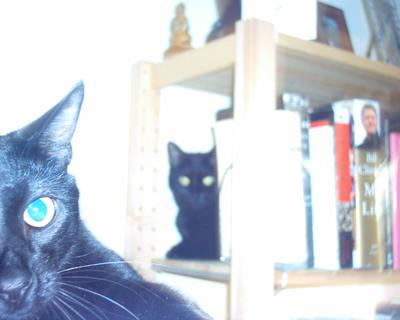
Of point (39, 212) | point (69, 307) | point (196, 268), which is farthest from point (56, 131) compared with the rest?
point (196, 268)

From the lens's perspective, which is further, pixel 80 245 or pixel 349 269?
pixel 349 269

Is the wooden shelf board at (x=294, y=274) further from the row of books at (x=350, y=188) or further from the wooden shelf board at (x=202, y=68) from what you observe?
the wooden shelf board at (x=202, y=68)

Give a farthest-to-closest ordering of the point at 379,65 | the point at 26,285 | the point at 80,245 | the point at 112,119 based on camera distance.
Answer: the point at 379,65, the point at 112,119, the point at 80,245, the point at 26,285

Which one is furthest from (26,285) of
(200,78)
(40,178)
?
(200,78)

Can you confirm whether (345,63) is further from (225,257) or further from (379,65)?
(225,257)

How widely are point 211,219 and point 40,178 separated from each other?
15.0 inches

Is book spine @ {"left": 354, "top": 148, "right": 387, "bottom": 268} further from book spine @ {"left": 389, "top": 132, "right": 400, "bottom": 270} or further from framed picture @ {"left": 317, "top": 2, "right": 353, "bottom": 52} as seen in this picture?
framed picture @ {"left": 317, "top": 2, "right": 353, "bottom": 52}

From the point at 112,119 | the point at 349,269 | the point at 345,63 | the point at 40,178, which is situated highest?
the point at 345,63

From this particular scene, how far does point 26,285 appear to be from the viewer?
1.60ft

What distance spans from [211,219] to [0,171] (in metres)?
0.43

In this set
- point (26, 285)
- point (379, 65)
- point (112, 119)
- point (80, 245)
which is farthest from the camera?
point (379, 65)

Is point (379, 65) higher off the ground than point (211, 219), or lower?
higher

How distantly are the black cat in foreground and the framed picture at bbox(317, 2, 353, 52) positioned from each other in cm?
59

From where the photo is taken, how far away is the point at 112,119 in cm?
79
